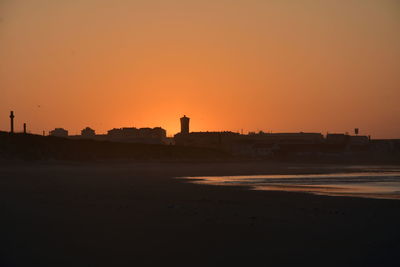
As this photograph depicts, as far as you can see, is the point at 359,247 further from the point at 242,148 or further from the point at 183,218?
the point at 242,148

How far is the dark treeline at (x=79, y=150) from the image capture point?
189ft

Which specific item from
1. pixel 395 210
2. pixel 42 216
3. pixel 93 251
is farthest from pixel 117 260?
pixel 395 210

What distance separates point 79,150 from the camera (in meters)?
69.0

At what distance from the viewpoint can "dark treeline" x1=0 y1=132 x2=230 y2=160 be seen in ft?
189

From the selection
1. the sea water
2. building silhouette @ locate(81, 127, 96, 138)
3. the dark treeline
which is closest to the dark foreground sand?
the sea water

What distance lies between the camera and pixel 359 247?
35.9ft

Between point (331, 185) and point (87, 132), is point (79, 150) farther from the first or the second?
point (87, 132)

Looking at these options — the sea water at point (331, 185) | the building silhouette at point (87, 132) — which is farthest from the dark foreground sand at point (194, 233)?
the building silhouette at point (87, 132)

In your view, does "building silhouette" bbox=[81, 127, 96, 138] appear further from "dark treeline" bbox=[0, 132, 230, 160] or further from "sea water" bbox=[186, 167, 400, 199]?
"sea water" bbox=[186, 167, 400, 199]

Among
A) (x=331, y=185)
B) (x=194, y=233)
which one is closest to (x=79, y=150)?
(x=331, y=185)

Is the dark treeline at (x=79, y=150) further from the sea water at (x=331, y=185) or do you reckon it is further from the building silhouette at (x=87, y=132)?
the building silhouette at (x=87, y=132)

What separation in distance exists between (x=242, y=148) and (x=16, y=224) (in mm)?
94412

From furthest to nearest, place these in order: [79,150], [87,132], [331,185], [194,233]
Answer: [87,132] → [79,150] → [331,185] → [194,233]

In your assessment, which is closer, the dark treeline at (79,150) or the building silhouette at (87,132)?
the dark treeline at (79,150)
